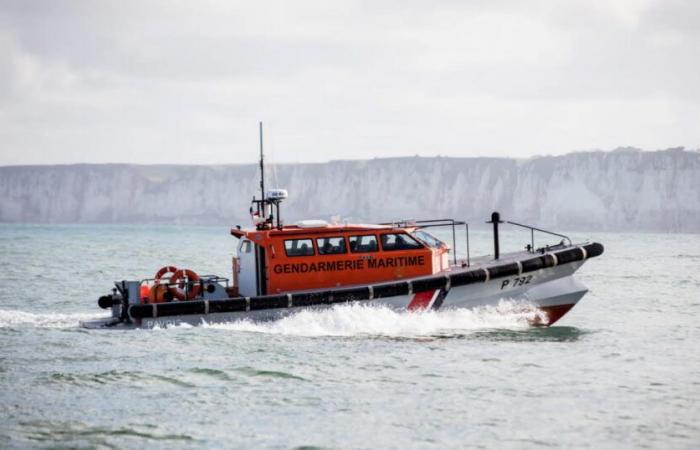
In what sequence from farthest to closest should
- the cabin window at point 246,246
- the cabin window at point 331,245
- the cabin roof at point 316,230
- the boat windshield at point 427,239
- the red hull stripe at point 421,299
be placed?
the boat windshield at point 427,239 < the cabin window at point 246,246 < the cabin window at point 331,245 < the cabin roof at point 316,230 < the red hull stripe at point 421,299

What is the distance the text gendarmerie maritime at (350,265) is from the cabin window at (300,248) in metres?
0.21

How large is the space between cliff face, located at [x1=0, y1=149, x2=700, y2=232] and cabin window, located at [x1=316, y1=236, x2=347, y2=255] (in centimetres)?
Result: 8352

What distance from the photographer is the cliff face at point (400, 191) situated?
9612cm

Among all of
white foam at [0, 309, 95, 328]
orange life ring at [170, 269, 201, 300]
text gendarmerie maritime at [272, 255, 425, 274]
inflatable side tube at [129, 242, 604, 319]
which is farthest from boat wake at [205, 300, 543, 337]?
white foam at [0, 309, 95, 328]

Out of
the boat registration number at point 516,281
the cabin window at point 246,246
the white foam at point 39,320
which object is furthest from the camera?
the white foam at point 39,320

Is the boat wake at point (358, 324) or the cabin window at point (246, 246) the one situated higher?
the cabin window at point (246, 246)

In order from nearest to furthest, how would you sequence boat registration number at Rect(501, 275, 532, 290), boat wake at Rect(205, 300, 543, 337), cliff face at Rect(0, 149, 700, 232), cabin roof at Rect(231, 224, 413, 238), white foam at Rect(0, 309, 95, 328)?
1. boat wake at Rect(205, 300, 543, 337)
2. cabin roof at Rect(231, 224, 413, 238)
3. boat registration number at Rect(501, 275, 532, 290)
4. white foam at Rect(0, 309, 95, 328)
5. cliff face at Rect(0, 149, 700, 232)

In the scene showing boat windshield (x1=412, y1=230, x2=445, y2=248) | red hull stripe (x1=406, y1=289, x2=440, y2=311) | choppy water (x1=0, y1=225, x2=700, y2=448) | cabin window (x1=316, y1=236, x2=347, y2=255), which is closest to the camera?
choppy water (x1=0, y1=225, x2=700, y2=448)

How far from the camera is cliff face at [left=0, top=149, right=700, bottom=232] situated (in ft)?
315

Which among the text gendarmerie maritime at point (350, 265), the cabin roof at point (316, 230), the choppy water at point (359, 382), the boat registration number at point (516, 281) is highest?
the cabin roof at point (316, 230)

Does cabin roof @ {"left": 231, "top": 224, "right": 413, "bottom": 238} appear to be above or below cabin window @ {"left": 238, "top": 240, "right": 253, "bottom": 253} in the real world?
above

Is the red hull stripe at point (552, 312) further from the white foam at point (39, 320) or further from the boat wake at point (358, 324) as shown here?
the white foam at point (39, 320)

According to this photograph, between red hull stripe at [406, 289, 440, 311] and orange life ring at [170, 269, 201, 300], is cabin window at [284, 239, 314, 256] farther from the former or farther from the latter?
red hull stripe at [406, 289, 440, 311]

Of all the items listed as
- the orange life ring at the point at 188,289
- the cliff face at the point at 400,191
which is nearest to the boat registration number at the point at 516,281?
the orange life ring at the point at 188,289
